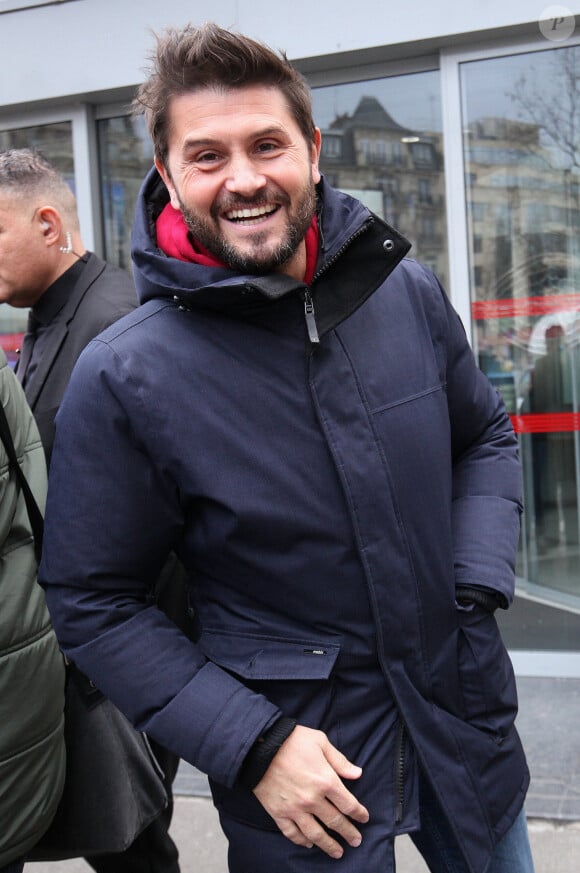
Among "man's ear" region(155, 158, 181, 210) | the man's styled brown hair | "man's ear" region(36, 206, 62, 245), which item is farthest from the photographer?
"man's ear" region(36, 206, 62, 245)

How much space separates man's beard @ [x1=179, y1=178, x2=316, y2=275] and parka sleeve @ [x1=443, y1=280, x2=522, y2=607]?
41 cm

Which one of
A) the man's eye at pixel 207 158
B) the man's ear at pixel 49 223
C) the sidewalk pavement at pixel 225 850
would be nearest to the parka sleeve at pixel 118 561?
the man's eye at pixel 207 158

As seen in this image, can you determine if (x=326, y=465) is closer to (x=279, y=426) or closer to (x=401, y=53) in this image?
(x=279, y=426)

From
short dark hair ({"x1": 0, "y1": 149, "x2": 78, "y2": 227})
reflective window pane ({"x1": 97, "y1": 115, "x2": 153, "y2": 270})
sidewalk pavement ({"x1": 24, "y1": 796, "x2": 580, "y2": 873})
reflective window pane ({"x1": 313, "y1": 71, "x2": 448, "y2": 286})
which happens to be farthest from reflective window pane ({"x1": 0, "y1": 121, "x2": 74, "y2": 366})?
sidewalk pavement ({"x1": 24, "y1": 796, "x2": 580, "y2": 873})

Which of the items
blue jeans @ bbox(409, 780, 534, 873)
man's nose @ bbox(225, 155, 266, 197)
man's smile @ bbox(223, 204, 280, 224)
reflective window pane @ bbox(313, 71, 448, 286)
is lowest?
blue jeans @ bbox(409, 780, 534, 873)

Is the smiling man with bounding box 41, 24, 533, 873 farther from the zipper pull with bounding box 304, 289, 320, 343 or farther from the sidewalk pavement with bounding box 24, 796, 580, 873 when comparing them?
the sidewalk pavement with bounding box 24, 796, 580, 873

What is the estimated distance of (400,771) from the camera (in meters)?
1.70

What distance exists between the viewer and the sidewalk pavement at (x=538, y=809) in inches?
135

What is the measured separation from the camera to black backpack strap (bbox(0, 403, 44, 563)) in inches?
83.2

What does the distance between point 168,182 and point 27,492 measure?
0.73 m

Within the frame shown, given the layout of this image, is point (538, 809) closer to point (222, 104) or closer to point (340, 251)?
point (340, 251)

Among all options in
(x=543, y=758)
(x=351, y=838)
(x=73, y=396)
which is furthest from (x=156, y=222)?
(x=543, y=758)

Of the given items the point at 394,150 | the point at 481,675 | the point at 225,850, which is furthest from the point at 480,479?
the point at 394,150

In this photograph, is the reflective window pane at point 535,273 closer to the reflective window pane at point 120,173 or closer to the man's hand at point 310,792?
the reflective window pane at point 120,173
